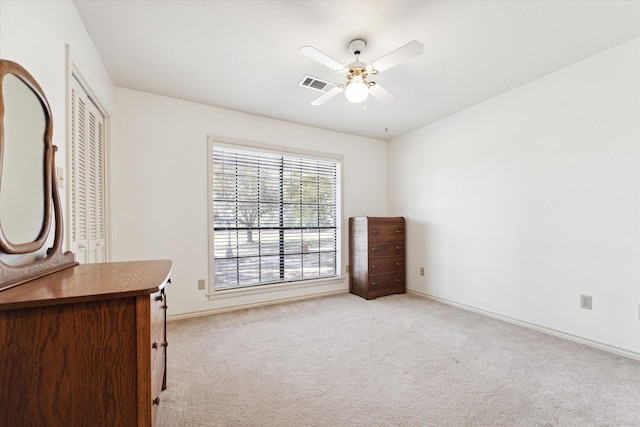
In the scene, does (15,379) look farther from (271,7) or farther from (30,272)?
(271,7)

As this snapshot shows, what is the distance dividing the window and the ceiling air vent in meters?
1.17

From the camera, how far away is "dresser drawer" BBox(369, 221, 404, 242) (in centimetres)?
403

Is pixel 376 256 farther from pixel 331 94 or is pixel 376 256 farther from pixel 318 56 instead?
pixel 318 56

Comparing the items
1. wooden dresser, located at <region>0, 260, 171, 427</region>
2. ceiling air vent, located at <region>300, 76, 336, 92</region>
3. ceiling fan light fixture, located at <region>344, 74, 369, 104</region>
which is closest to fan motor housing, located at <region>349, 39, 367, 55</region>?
ceiling fan light fixture, located at <region>344, 74, 369, 104</region>

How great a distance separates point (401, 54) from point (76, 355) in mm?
2242

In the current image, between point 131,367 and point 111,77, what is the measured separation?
115 inches

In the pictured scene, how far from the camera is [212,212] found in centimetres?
338

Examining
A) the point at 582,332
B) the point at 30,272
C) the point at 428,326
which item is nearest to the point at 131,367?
the point at 30,272

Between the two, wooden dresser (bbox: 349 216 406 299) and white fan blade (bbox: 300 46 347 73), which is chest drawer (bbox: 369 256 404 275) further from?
white fan blade (bbox: 300 46 347 73)

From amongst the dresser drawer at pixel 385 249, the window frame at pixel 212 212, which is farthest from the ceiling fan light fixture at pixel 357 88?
the dresser drawer at pixel 385 249

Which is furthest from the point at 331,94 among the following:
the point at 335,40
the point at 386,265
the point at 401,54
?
the point at 386,265

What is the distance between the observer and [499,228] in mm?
3148

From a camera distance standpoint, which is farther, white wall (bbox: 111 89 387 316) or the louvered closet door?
white wall (bbox: 111 89 387 316)

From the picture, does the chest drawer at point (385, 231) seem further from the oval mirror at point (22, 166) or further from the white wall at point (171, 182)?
the oval mirror at point (22, 166)
